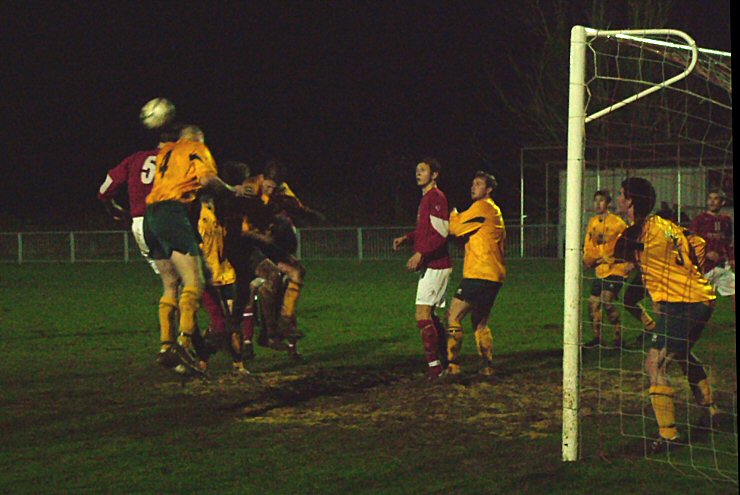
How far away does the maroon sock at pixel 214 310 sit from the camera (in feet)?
32.1

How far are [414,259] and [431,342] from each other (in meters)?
0.75

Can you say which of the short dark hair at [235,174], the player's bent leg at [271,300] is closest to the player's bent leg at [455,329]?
the player's bent leg at [271,300]

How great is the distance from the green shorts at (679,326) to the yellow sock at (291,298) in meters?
4.63

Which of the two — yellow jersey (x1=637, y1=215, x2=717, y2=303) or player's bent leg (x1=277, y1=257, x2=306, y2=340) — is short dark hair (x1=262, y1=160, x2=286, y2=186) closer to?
player's bent leg (x1=277, y1=257, x2=306, y2=340)

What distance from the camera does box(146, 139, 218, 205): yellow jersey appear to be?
8.73 meters

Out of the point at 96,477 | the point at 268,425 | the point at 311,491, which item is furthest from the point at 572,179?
the point at 96,477

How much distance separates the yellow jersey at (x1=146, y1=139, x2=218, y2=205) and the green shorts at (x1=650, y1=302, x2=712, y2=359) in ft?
13.0

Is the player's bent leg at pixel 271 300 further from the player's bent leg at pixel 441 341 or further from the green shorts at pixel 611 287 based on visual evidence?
the green shorts at pixel 611 287

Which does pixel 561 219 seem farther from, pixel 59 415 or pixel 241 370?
pixel 59 415

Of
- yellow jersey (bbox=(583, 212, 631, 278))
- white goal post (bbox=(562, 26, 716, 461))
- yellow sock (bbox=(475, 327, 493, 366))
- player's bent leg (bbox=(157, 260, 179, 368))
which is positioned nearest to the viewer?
white goal post (bbox=(562, 26, 716, 461))

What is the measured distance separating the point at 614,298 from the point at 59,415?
6.54m

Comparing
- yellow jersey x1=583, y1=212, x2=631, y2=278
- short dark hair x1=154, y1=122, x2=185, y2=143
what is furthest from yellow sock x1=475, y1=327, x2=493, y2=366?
short dark hair x1=154, y1=122, x2=185, y2=143

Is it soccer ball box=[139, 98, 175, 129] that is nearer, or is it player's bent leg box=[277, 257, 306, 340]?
soccer ball box=[139, 98, 175, 129]

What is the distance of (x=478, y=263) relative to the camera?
9.02 metres
